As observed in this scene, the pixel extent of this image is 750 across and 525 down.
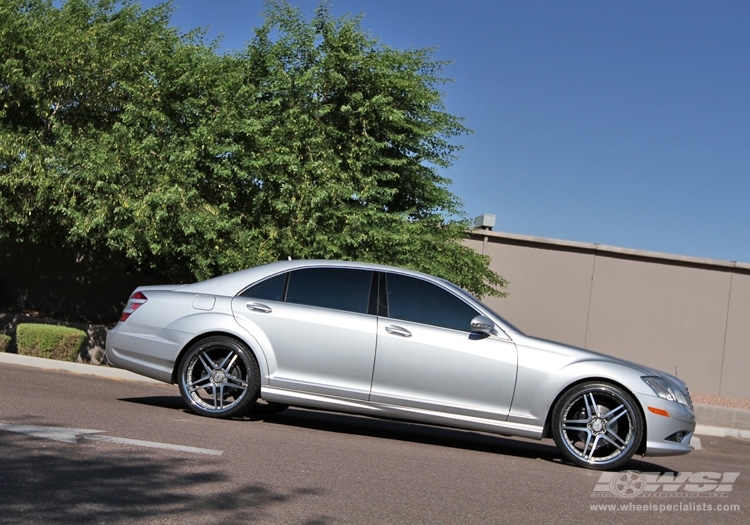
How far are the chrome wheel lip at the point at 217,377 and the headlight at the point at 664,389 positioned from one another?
362 cm

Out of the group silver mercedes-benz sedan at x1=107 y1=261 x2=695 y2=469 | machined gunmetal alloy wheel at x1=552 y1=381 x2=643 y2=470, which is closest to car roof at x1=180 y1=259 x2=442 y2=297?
silver mercedes-benz sedan at x1=107 y1=261 x2=695 y2=469

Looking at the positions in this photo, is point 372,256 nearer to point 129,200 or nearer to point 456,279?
point 456,279

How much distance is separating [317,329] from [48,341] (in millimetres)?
7976

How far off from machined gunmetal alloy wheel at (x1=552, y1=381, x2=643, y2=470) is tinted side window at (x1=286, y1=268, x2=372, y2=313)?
2035mm

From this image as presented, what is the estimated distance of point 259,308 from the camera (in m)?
8.52

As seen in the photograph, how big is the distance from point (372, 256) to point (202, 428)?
8.36 metres

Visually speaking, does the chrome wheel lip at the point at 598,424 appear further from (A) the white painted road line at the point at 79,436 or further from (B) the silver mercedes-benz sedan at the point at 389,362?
(A) the white painted road line at the point at 79,436

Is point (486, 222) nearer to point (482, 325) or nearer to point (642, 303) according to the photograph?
point (642, 303)

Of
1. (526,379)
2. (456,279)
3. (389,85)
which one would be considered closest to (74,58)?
(389,85)

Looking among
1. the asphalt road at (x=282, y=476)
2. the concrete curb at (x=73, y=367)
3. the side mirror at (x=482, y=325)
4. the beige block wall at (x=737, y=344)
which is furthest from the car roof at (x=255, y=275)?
the beige block wall at (x=737, y=344)

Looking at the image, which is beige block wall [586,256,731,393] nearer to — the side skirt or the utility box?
the utility box

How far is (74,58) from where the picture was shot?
1586cm

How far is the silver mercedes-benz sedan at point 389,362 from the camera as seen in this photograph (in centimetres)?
794

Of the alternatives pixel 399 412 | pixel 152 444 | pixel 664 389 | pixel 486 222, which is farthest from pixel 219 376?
pixel 486 222
